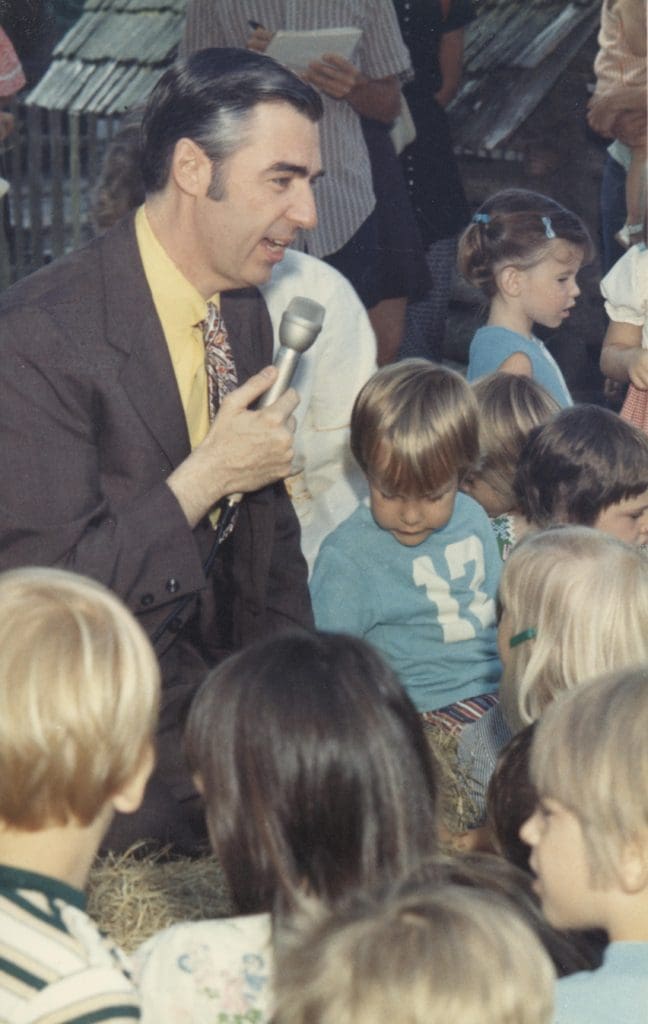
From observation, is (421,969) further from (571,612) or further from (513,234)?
(513,234)

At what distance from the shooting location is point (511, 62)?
669 cm

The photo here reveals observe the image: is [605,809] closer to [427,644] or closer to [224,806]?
[224,806]

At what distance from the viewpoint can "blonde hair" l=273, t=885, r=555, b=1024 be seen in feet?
5.06

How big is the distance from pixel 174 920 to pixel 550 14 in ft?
15.4

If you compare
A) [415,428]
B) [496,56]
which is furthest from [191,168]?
[496,56]

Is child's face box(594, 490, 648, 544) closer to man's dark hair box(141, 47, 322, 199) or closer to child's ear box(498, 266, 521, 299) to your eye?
man's dark hair box(141, 47, 322, 199)

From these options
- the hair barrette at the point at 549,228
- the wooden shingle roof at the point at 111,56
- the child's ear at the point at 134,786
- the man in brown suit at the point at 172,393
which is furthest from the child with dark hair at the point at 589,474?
the wooden shingle roof at the point at 111,56

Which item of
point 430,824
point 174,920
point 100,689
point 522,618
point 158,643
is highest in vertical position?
point 100,689

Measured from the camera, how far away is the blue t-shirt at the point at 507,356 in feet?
16.8

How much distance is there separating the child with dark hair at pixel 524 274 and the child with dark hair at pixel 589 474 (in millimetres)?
1076

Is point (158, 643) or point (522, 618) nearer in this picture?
point (522, 618)

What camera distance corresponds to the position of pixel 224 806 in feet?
7.02

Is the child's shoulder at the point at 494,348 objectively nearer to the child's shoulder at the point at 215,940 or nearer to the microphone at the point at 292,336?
the microphone at the point at 292,336

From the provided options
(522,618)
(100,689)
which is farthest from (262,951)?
(522,618)
